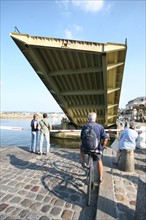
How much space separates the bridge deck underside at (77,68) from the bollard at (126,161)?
3898 mm

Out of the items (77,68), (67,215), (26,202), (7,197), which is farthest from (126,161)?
(77,68)

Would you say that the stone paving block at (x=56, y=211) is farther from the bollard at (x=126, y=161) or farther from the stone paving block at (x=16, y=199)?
the bollard at (x=126, y=161)

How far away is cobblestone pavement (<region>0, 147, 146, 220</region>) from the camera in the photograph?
3.04 m

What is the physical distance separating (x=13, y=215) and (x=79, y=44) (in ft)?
19.9

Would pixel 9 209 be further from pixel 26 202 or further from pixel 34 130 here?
pixel 34 130

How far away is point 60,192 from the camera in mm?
3840

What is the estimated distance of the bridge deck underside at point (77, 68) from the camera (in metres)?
7.06

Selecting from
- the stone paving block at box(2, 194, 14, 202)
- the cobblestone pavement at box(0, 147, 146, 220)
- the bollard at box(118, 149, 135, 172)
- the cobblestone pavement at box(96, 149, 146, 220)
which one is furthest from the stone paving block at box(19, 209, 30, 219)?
the bollard at box(118, 149, 135, 172)

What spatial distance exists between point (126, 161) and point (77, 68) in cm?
541

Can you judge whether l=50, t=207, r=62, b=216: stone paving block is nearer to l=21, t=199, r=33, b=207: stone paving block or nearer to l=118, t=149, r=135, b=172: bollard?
l=21, t=199, r=33, b=207: stone paving block

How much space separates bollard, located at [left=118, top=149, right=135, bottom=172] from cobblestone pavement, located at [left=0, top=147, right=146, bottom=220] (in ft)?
0.59

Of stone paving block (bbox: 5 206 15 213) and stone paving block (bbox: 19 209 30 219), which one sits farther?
stone paving block (bbox: 5 206 15 213)

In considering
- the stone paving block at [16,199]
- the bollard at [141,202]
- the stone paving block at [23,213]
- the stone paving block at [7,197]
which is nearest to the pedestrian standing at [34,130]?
the stone paving block at [7,197]

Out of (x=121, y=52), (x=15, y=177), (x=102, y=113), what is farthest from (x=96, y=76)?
(x=15, y=177)
